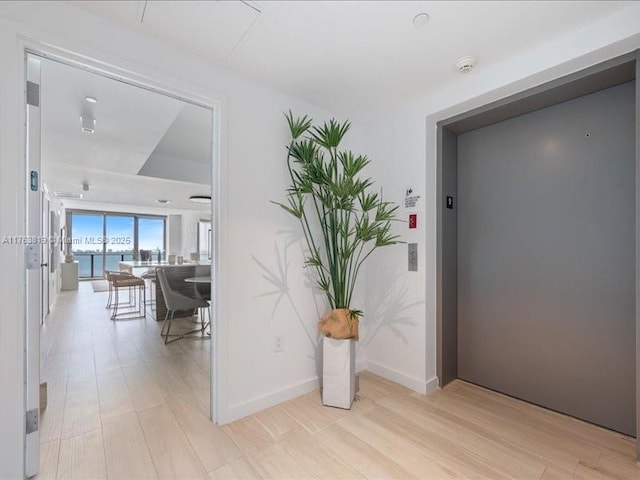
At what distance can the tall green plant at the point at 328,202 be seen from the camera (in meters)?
2.25

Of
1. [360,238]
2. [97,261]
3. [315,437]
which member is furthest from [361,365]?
[97,261]

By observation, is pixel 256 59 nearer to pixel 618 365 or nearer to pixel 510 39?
pixel 510 39

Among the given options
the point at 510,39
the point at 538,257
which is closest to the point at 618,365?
the point at 538,257

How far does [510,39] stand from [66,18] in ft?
8.15

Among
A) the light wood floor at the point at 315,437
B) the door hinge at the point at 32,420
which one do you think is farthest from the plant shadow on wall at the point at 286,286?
the door hinge at the point at 32,420

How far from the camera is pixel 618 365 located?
1.95 m

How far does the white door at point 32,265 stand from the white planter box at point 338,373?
5.55 feet

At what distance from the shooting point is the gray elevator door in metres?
1.96

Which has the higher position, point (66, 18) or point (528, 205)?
point (66, 18)

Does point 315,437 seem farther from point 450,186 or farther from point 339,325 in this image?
point 450,186

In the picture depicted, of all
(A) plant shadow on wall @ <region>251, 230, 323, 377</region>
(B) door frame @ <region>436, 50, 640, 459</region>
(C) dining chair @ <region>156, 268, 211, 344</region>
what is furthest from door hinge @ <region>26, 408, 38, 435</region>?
(B) door frame @ <region>436, 50, 640, 459</region>

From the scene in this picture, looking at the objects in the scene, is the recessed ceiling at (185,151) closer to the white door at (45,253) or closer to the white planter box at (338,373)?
the white door at (45,253)

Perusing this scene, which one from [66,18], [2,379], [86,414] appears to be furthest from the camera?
[86,414]

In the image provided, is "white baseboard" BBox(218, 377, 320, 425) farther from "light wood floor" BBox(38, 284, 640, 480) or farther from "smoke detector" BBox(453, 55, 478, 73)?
"smoke detector" BBox(453, 55, 478, 73)
